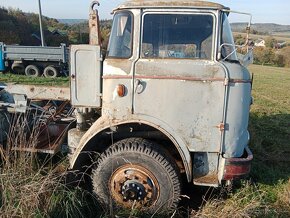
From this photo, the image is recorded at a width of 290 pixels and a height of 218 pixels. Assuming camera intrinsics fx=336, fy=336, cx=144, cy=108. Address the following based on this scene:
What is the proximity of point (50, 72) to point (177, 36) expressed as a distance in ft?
47.1

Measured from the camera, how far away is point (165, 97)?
11.9 ft

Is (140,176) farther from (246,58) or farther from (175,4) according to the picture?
(175,4)

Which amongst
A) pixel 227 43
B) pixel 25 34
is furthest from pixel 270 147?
pixel 25 34

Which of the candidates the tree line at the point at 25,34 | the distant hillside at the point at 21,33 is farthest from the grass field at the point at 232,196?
the distant hillside at the point at 21,33

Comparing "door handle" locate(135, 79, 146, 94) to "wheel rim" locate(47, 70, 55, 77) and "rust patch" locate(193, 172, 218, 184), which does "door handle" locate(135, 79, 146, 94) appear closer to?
"rust patch" locate(193, 172, 218, 184)

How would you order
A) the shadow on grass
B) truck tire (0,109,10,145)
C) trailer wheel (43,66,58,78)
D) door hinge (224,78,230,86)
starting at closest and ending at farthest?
door hinge (224,78,230,86), truck tire (0,109,10,145), the shadow on grass, trailer wheel (43,66,58,78)

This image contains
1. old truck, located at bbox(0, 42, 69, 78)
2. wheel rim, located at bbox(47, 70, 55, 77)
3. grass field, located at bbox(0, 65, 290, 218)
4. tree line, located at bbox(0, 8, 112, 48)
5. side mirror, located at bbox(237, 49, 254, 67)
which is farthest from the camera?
tree line, located at bbox(0, 8, 112, 48)

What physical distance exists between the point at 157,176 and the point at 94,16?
198cm

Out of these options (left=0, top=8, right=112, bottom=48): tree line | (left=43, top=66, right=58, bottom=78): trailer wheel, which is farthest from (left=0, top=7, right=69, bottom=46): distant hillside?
(left=43, top=66, right=58, bottom=78): trailer wheel

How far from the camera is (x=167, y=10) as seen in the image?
12.0 feet

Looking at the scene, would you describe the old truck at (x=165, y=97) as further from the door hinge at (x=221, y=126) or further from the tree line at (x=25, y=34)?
the tree line at (x=25, y=34)

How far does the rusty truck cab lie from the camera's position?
11.8 feet

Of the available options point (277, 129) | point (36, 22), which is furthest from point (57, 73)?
point (36, 22)

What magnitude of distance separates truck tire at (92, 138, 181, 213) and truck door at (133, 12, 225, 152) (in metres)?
0.36
